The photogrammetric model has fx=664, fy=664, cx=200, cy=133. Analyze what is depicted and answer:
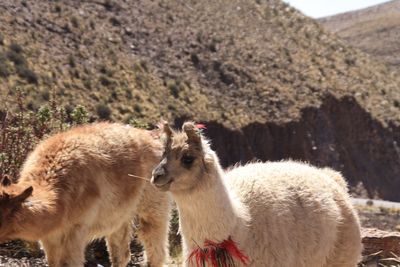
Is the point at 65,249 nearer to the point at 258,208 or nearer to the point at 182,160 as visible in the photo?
the point at 258,208

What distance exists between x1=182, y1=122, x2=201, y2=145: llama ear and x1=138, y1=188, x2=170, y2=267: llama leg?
3.42 m

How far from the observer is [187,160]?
4.47 m

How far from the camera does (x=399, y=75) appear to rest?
2427 inches

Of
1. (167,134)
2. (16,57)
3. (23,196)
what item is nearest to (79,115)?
(23,196)

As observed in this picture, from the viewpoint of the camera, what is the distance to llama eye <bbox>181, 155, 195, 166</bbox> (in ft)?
14.7

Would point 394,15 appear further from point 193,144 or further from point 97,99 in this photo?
point 193,144

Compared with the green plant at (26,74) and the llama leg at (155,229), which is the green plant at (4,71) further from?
the llama leg at (155,229)

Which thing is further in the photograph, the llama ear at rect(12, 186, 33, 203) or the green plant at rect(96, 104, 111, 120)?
the green plant at rect(96, 104, 111, 120)

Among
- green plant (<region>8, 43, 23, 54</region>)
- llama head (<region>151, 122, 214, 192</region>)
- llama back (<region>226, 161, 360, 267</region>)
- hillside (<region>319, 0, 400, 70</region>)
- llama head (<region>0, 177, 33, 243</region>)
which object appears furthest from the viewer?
hillside (<region>319, 0, 400, 70</region>)

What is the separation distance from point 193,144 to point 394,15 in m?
97.2

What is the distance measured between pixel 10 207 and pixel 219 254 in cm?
217

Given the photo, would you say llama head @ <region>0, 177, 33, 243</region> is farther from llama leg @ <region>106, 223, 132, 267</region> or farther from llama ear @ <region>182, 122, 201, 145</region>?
llama leg @ <region>106, 223, 132, 267</region>

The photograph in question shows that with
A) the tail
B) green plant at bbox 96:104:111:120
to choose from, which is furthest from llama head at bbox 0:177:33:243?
green plant at bbox 96:104:111:120

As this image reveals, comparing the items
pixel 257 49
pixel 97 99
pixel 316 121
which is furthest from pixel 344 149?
pixel 97 99
